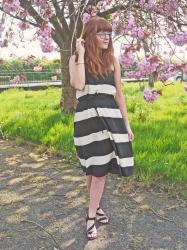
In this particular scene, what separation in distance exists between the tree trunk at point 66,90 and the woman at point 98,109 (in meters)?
5.29

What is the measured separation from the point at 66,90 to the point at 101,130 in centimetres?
552

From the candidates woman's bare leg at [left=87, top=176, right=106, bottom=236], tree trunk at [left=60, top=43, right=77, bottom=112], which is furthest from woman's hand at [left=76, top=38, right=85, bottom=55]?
tree trunk at [left=60, top=43, right=77, bottom=112]

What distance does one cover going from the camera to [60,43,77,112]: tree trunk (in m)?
8.88

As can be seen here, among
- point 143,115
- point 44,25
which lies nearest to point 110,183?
point 44,25

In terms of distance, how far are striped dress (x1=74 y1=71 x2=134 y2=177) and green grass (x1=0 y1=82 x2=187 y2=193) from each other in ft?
4.86

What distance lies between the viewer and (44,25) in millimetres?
6297

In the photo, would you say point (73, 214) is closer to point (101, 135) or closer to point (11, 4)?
point (101, 135)

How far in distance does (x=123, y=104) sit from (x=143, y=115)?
14.9 feet

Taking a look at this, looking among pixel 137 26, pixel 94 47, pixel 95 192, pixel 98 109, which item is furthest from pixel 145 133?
pixel 94 47

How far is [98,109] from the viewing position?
3477 mm

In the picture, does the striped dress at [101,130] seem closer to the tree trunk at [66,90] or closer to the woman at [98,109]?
the woman at [98,109]

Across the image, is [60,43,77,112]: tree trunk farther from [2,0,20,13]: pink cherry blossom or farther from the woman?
the woman

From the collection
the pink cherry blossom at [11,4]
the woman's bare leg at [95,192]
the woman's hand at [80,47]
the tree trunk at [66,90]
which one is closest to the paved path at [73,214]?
the woman's bare leg at [95,192]

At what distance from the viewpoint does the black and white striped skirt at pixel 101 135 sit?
3480 millimetres
